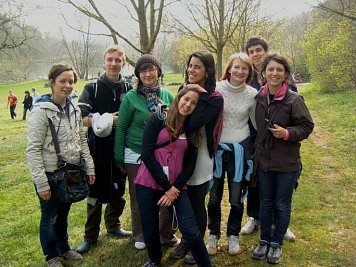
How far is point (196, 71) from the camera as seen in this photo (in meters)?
3.31

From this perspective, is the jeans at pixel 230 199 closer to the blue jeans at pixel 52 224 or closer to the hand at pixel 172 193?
the hand at pixel 172 193

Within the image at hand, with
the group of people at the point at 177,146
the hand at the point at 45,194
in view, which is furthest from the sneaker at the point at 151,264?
the hand at the point at 45,194

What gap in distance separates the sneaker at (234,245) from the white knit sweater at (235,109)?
1.13 metres

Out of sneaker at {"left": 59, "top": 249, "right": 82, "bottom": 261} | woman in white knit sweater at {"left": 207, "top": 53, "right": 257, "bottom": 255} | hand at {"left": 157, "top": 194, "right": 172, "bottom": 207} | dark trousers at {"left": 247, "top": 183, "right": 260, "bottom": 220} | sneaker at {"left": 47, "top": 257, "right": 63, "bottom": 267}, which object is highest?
woman in white knit sweater at {"left": 207, "top": 53, "right": 257, "bottom": 255}

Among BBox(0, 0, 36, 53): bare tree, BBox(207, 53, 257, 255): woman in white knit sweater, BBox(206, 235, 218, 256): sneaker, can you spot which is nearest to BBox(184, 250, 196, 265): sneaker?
BBox(206, 235, 218, 256): sneaker

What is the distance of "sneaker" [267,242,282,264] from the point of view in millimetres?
3640

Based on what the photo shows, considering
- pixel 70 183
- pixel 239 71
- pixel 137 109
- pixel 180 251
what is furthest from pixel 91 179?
pixel 239 71

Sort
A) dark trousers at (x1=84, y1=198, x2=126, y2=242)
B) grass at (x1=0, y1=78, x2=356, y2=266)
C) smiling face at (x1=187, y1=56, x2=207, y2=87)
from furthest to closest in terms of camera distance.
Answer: dark trousers at (x1=84, y1=198, x2=126, y2=242)
grass at (x1=0, y1=78, x2=356, y2=266)
smiling face at (x1=187, y1=56, x2=207, y2=87)

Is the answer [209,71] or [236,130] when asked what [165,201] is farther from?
[209,71]

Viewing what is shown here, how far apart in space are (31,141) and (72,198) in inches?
26.8

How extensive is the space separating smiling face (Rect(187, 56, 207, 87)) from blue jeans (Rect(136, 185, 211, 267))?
42.0 inches

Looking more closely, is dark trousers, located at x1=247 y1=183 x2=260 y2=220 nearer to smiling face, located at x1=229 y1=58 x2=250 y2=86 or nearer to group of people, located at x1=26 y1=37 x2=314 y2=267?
group of people, located at x1=26 y1=37 x2=314 y2=267

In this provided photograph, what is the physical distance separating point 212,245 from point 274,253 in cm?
66

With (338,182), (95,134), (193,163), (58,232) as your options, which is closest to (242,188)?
(193,163)
